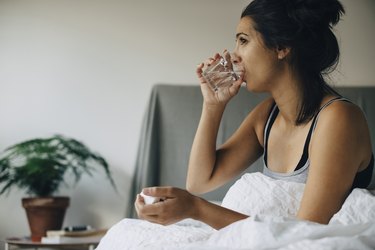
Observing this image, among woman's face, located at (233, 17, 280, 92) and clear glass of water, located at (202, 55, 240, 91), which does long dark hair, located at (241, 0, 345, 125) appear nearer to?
woman's face, located at (233, 17, 280, 92)

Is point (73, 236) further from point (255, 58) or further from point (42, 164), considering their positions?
point (255, 58)

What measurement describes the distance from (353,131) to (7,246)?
2.02m

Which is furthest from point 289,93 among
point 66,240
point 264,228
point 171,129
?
point 171,129

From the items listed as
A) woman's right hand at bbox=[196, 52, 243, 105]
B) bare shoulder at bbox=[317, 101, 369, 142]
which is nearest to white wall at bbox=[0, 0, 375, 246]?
woman's right hand at bbox=[196, 52, 243, 105]

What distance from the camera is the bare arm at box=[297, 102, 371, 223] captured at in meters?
1.27

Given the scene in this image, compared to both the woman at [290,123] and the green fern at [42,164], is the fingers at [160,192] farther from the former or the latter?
the green fern at [42,164]

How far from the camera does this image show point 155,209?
1.14 meters

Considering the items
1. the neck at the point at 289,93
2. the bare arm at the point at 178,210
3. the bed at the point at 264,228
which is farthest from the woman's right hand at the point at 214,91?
the bare arm at the point at 178,210

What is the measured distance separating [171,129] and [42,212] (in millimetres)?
821

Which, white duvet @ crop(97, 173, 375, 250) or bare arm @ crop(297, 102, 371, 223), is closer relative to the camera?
white duvet @ crop(97, 173, 375, 250)

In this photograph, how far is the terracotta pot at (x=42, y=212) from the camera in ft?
9.84

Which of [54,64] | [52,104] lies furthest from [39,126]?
[54,64]

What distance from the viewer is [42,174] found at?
3014mm

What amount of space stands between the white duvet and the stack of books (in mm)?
1414
